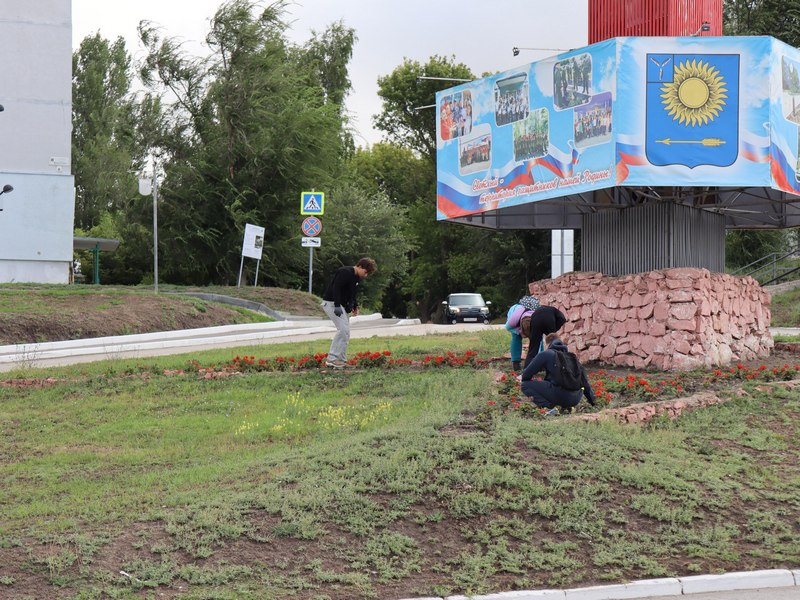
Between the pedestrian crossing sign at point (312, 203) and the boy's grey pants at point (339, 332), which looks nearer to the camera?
the boy's grey pants at point (339, 332)

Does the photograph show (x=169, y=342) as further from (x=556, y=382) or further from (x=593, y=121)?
(x=556, y=382)

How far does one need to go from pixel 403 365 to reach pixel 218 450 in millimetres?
5722

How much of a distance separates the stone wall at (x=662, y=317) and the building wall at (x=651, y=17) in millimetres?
3777

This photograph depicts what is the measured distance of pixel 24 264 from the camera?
31672 millimetres

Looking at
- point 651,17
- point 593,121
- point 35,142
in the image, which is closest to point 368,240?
point 35,142

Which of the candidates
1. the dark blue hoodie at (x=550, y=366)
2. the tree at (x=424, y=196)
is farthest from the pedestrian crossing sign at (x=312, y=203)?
the tree at (x=424, y=196)

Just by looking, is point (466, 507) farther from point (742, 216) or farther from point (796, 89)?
point (742, 216)

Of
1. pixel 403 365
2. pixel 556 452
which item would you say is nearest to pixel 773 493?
pixel 556 452

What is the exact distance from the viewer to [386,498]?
747 cm

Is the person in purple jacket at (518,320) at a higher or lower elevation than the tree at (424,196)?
lower

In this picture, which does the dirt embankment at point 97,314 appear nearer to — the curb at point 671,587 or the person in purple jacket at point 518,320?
the person in purple jacket at point 518,320

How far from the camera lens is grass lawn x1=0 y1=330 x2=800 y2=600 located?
6.32m

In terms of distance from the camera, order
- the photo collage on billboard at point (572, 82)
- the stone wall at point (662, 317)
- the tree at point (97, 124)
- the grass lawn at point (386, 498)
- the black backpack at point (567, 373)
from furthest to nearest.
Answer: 1. the tree at point (97, 124)
2. the photo collage on billboard at point (572, 82)
3. the stone wall at point (662, 317)
4. the black backpack at point (567, 373)
5. the grass lawn at point (386, 498)

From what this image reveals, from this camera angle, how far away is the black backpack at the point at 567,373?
9891 mm
